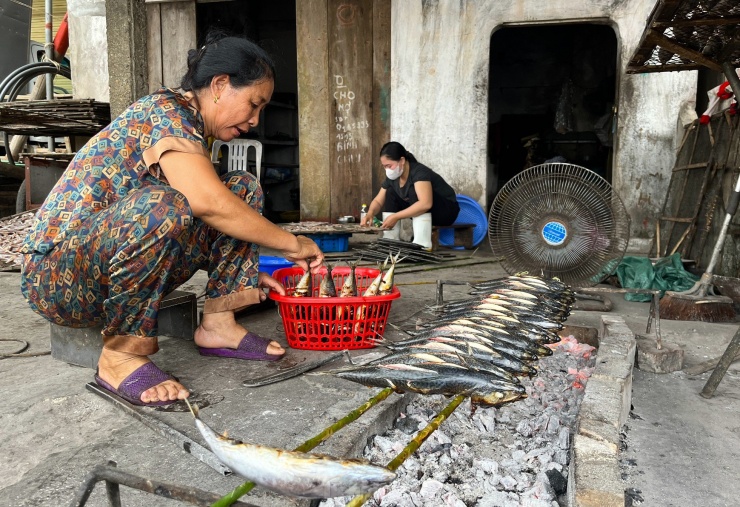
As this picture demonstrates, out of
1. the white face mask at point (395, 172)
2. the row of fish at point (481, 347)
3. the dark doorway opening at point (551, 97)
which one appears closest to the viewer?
the row of fish at point (481, 347)

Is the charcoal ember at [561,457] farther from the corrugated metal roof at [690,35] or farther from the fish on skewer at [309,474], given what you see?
the corrugated metal roof at [690,35]

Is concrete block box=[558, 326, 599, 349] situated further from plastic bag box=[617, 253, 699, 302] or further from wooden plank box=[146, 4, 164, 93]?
wooden plank box=[146, 4, 164, 93]

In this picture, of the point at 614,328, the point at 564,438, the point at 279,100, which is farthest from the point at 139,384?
the point at 279,100

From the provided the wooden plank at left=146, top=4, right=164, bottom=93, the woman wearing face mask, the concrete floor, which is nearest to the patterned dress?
the concrete floor

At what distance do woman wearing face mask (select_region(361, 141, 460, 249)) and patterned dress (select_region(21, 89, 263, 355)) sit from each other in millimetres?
4461

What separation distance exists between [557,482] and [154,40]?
373 inches

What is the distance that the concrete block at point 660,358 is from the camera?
3389 mm

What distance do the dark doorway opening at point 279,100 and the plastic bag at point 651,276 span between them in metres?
7.34

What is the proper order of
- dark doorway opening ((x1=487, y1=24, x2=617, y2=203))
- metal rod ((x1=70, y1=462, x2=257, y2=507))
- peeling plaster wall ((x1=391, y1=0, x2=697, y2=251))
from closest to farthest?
metal rod ((x1=70, y1=462, x2=257, y2=507)) → peeling plaster wall ((x1=391, y1=0, x2=697, y2=251)) → dark doorway opening ((x1=487, y1=24, x2=617, y2=203))

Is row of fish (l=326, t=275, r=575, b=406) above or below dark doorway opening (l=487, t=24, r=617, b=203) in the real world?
below

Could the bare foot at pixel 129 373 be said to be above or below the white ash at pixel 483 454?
above

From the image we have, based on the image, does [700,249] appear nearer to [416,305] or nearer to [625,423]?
[416,305]

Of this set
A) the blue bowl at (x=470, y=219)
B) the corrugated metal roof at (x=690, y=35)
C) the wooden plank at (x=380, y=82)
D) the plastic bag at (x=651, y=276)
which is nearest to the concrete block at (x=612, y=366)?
the corrugated metal roof at (x=690, y=35)

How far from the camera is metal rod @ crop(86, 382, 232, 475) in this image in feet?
6.08
